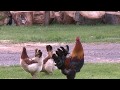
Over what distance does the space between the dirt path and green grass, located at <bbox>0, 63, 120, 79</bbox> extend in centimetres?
84

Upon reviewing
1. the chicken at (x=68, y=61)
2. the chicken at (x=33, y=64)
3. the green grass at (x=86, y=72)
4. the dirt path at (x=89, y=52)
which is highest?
the chicken at (x=68, y=61)

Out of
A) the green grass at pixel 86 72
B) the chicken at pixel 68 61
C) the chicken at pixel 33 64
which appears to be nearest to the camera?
the chicken at pixel 68 61

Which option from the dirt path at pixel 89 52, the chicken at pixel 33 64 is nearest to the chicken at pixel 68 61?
the chicken at pixel 33 64

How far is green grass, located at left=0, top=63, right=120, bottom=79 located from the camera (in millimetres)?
5810

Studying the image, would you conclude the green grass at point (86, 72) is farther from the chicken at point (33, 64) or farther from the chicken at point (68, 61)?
the chicken at point (68, 61)

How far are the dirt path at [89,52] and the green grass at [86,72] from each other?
840mm

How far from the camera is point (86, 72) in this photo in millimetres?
6285

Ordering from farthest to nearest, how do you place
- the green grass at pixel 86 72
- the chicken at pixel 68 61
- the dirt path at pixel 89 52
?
the dirt path at pixel 89 52, the green grass at pixel 86 72, the chicken at pixel 68 61

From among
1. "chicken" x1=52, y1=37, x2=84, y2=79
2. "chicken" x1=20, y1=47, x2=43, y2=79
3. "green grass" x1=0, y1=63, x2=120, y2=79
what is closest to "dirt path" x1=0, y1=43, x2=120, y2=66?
"green grass" x1=0, y1=63, x2=120, y2=79

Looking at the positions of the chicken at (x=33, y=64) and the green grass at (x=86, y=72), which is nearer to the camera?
the chicken at (x=33, y=64)

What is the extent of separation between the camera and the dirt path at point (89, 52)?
8.16m

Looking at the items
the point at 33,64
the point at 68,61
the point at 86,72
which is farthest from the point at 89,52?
the point at 68,61
